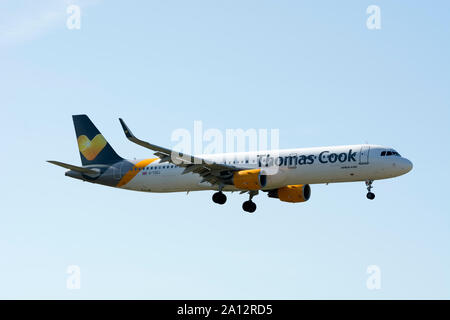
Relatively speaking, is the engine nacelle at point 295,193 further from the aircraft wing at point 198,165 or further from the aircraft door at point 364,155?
the aircraft door at point 364,155

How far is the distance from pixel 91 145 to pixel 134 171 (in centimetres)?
546

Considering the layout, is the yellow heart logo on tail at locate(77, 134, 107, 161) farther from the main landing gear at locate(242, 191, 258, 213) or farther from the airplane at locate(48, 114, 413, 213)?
the main landing gear at locate(242, 191, 258, 213)

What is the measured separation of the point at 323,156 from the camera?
57.9 m

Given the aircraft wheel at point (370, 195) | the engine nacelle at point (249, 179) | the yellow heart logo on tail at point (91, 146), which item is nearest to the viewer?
the aircraft wheel at point (370, 195)

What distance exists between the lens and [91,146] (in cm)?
6919

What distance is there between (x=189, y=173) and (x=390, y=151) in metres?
14.9

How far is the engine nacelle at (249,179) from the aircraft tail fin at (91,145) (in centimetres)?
1257

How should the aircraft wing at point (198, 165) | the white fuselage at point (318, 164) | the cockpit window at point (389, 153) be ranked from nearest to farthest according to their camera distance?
the aircraft wing at point (198, 165)
the white fuselage at point (318, 164)
the cockpit window at point (389, 153)

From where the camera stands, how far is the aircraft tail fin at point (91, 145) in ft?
224

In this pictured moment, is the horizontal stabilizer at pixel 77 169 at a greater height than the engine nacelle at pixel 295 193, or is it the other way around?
the horizontal stabilizer at pixel 77 169

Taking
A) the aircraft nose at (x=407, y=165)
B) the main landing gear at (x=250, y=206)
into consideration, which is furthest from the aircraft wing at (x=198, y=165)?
the aircraft nose at (x=407, y=165)
